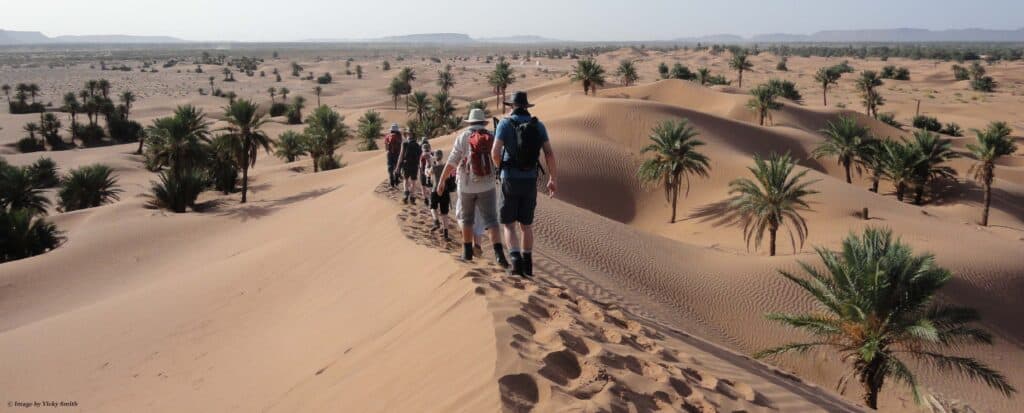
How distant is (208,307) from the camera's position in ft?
31.9

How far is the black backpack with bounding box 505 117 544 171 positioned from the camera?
652 centimetres

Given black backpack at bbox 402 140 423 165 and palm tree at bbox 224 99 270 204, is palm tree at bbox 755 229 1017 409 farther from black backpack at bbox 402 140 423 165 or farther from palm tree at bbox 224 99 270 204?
Answer: palm tree at bbox 224 99 270 204

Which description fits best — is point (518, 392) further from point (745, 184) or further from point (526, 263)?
point (745, 184)

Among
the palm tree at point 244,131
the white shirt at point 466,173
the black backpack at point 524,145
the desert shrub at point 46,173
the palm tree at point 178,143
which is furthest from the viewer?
the desert shrub at point 46,173

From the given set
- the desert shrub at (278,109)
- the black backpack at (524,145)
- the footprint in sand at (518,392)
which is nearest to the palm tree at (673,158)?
the black backpack at (524,145)

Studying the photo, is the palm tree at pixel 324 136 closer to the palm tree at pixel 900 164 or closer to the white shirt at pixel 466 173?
the white shirt at pixel 466 173

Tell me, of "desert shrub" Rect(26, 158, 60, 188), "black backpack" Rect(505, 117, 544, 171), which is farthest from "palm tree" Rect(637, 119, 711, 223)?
"desert shrub" Rect(26, 158, 60, 188)

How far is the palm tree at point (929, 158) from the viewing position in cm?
3016

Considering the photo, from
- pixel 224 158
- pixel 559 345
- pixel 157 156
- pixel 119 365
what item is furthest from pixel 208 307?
pixel 224 158

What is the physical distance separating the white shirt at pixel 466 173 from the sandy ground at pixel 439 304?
3.00ft

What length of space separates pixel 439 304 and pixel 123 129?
57.2m

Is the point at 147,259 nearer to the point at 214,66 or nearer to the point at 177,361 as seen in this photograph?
the point at 177,361

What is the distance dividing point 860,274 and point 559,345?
729 centimetres

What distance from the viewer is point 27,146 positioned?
1844 inches
